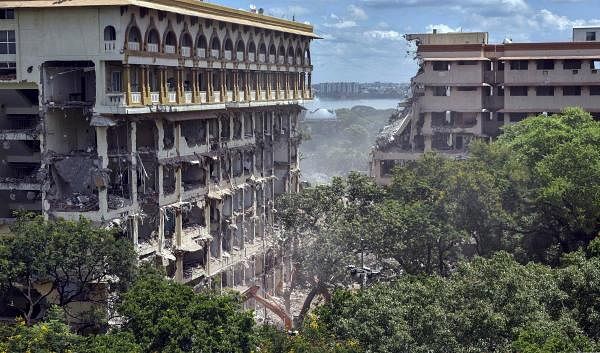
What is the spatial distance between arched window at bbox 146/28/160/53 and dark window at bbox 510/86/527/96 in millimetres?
41771

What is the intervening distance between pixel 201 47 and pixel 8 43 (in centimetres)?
1328

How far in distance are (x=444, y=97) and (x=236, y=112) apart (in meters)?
25.9

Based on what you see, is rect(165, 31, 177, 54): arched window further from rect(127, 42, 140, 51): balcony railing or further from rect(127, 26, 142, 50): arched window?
rect(127, 42, 140, 51): balcony railing

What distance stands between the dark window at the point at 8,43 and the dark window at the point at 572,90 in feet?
170

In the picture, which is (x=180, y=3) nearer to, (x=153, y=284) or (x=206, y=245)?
(x=206, y=245)

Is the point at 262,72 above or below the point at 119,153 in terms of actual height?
above

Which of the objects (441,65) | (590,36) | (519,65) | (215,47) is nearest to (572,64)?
(519,65)

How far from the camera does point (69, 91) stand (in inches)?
1769

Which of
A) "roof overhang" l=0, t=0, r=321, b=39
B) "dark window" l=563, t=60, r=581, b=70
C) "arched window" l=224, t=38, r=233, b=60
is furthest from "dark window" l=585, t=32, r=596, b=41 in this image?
"arched window" l=224, t=38, r=233, b=60

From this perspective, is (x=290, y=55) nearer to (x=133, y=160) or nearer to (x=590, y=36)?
(x=133, y=160)

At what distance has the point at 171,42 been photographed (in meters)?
48.7

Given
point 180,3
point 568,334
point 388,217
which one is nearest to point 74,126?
point 180,3

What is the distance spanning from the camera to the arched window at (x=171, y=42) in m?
48.1

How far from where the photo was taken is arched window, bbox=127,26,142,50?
42891mm
